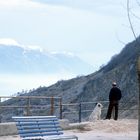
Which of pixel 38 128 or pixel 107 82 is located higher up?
pixel 107 82

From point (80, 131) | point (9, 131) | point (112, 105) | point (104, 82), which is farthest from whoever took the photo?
point (104, 82)

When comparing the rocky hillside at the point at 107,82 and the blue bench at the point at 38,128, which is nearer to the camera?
the blue bench at the point at 38,128

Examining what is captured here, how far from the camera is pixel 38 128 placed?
45.7 feet

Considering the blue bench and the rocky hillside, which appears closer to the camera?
the blue bench

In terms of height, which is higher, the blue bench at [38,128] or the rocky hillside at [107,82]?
the rocky hillside at [107,82]

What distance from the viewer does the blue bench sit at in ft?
44.3

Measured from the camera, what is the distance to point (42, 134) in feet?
45.6

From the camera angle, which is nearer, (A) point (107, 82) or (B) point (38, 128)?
(B) point (38, 128)

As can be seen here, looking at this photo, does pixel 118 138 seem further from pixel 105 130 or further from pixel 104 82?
pixel 104 82

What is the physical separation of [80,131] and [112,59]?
64.6m

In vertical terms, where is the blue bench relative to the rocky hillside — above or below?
below

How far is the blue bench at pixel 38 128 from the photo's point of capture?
13.5m

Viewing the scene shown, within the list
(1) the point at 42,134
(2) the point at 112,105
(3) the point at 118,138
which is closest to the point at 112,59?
(2) the point at 112,105

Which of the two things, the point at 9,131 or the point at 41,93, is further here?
the point at 41,93
